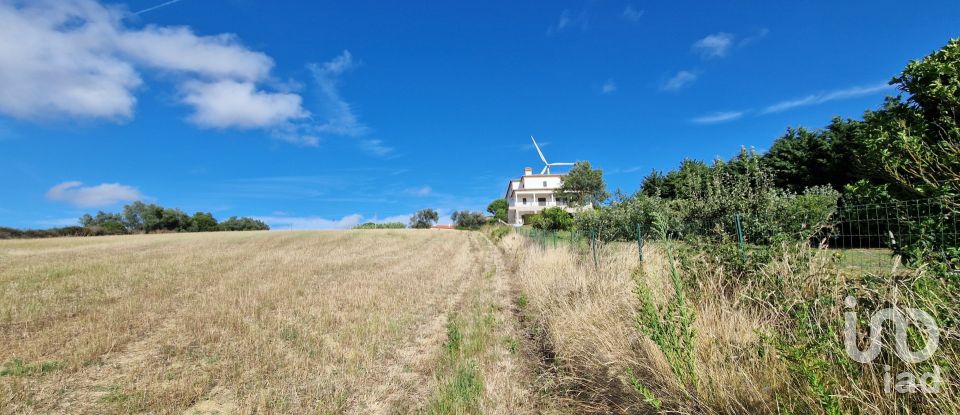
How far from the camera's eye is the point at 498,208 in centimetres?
11212

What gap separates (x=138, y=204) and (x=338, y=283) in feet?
317

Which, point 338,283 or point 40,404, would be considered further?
point 338,283

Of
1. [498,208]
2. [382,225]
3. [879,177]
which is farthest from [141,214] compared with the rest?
[879,177]

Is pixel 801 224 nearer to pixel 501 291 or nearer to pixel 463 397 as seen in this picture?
pixel 463 397

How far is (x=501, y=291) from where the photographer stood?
12406 millimetres

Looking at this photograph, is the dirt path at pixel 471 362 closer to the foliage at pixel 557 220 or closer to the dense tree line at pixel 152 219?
the foliage at pixel 557 220

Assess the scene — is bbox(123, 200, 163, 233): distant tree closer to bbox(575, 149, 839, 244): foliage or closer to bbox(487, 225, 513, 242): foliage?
bbox(487, 225, 513, 242): foliage

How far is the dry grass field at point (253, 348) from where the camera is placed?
15.0ft

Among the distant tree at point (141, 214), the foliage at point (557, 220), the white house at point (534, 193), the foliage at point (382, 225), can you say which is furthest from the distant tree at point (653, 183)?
the distant tree at point (141, 214)

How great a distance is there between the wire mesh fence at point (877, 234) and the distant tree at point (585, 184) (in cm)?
5040

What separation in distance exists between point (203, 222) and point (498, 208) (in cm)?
6918

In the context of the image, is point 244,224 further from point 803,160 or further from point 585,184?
point 803,160

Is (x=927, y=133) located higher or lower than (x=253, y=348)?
higher

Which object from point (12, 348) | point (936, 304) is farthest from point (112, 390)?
point (936, 304)
